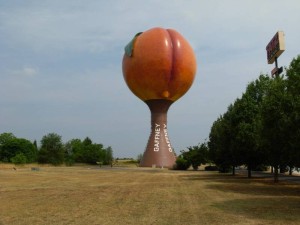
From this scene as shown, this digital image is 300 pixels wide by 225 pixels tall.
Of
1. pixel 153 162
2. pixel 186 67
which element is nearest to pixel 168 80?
pixel 186 67

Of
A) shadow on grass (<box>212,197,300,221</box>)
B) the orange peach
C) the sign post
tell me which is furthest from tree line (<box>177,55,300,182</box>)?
the orange peach

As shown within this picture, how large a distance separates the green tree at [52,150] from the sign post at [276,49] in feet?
165

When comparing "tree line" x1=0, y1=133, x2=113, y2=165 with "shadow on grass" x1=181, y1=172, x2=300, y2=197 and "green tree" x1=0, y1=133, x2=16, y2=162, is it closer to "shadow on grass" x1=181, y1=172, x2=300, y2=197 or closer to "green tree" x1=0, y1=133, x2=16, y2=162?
"green tree" x1=0, y1=133, x2=16, y2=162

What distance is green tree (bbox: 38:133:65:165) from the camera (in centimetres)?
8725

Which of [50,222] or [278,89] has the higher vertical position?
[278,89]

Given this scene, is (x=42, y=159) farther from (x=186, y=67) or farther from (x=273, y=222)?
(x=273, y=222)

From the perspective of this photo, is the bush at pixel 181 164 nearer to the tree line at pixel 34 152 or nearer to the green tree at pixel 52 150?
the green tree at pixel 52 150

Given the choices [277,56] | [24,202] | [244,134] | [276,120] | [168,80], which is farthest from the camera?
[168,80]

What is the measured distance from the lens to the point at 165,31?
69.7 m

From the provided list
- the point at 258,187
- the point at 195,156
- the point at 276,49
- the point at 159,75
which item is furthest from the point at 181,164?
the point at 258,187

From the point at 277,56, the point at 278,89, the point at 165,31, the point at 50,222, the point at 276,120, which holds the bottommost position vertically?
the point at 50,222

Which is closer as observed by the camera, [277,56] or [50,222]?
[50,222]

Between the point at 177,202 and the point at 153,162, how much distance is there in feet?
171

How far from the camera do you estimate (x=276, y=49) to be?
1844 inches
